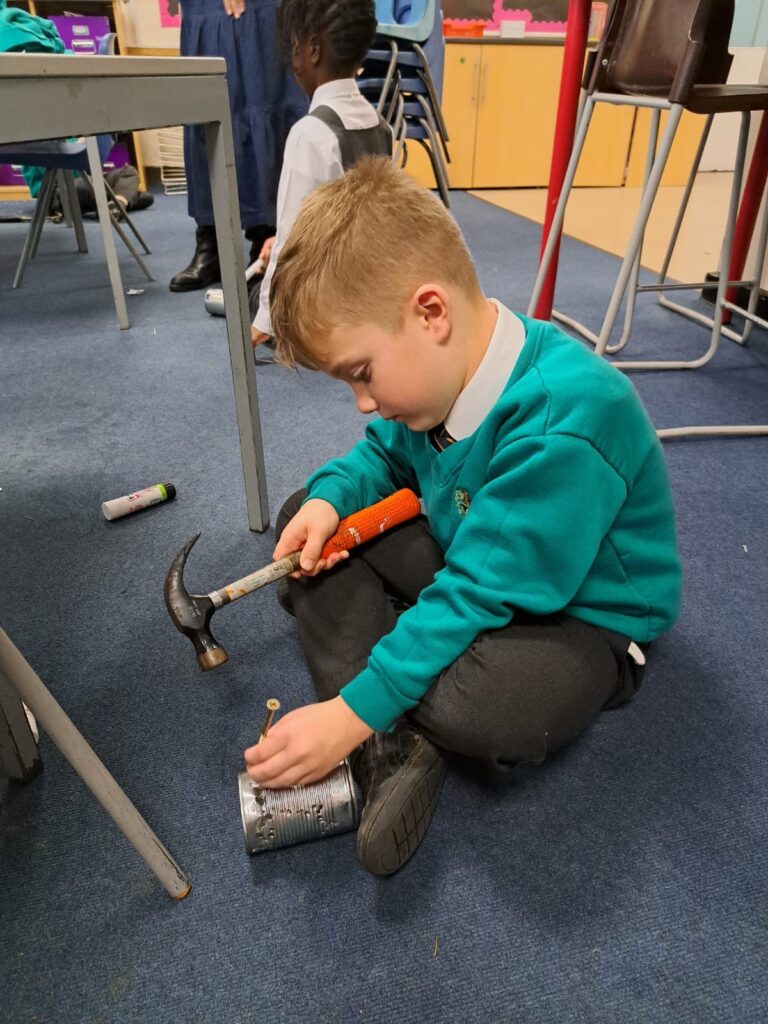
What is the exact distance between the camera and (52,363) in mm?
1851

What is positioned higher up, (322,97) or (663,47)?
(663,47)

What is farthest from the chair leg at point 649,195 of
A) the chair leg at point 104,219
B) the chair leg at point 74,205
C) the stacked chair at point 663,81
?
the chair leg at point 74,205

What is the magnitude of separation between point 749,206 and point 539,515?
1912mm

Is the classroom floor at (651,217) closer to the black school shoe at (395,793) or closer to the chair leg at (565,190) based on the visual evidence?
the chair leg at (565,190)

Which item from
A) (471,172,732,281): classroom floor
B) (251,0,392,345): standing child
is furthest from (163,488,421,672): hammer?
(471,172,732,281): classroom floor

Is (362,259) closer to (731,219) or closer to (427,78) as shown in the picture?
(731,219)

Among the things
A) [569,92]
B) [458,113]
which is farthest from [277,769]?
[458,113]

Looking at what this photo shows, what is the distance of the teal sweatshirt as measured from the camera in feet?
1.98

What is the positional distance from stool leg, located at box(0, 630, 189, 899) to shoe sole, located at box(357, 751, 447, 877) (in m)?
0.17

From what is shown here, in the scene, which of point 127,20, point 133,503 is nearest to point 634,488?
point 133,503

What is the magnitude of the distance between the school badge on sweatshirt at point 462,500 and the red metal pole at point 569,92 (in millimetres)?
1290

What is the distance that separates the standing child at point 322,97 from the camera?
1.59 meters

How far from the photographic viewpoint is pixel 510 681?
0.65m

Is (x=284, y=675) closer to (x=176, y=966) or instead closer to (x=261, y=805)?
(x=261, y=805)
